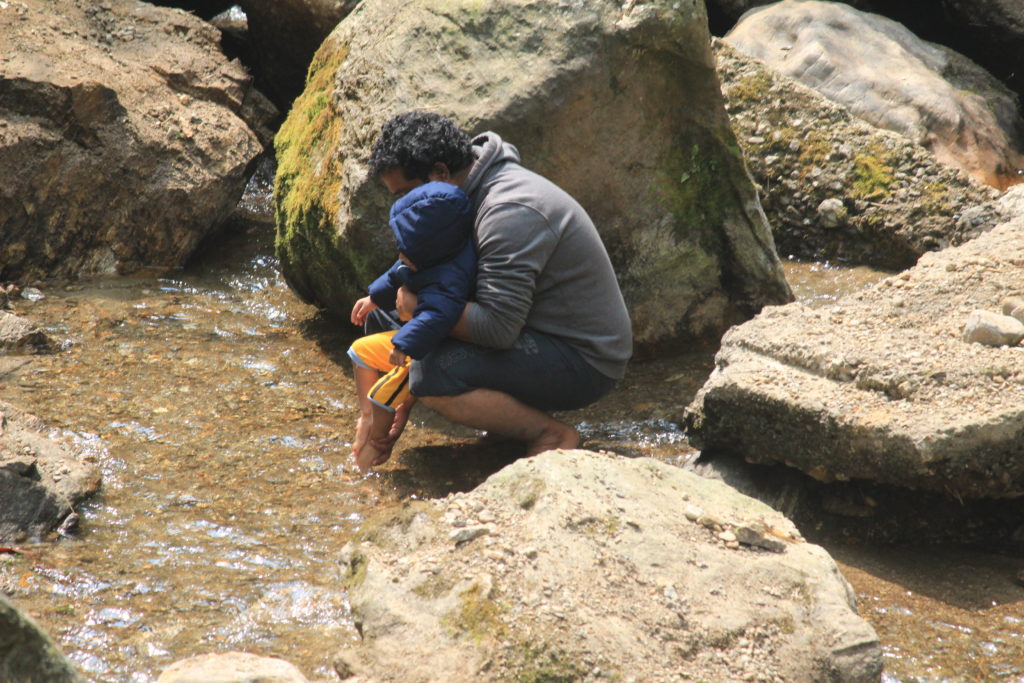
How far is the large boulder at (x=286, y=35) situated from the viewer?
7.95 metres

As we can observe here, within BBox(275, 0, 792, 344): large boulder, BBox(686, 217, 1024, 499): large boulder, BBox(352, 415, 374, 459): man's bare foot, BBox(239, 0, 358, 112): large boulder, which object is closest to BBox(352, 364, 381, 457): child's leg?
BBox(352, 415, 374, 459): man's bare foot

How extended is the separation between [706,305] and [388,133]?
6.78 ft

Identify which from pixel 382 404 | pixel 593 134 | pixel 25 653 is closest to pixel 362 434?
pixel 382 404

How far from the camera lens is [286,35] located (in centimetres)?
839

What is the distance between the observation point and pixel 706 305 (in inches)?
211

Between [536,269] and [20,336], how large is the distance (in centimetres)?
282

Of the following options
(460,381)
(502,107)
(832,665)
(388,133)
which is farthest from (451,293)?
(832,665)

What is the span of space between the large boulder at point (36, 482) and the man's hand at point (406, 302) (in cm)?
135

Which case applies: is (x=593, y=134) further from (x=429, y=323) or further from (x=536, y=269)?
(x=429, y=323)

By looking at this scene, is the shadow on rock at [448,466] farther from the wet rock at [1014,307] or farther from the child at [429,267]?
the wet rock at [1014,307]

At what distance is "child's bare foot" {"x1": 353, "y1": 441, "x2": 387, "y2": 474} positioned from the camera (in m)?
4.30

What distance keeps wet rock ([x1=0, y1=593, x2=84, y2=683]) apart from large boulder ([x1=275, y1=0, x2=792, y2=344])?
3285 mm

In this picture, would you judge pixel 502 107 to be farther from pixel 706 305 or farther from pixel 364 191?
pixel 706 305

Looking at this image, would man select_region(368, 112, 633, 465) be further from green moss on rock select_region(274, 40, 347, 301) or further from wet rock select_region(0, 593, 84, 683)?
wet rock select_region(0, 593, 84, 683)
